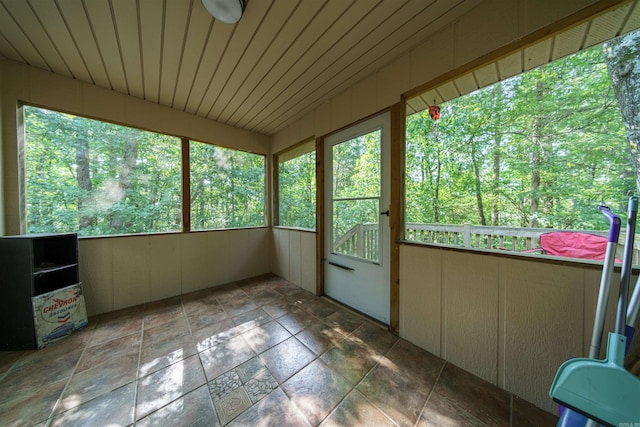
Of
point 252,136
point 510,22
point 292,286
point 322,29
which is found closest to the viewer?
point 510,22

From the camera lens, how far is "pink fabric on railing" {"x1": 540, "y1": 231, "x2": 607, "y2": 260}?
5.77ft

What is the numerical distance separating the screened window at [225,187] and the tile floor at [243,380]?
57.6 inches

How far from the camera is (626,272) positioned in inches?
30.5

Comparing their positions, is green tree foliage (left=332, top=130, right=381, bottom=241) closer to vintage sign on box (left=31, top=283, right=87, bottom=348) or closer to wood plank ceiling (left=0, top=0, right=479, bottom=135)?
wood plank ceiling (left=0, top=0, right=479, bottom=135)

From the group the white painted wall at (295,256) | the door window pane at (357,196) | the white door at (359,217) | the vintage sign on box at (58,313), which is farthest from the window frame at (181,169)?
the door window pane at (357,196)

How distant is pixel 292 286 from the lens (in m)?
2.96

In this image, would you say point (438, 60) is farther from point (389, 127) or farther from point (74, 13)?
point (74, 13)

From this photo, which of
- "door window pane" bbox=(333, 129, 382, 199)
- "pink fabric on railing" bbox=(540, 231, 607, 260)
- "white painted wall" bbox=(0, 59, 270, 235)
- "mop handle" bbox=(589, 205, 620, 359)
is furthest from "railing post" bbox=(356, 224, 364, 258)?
"white painted wall" bbox=(0, 59, 270, 235)

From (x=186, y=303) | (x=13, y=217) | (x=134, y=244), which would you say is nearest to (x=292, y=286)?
(x=186, y=303)

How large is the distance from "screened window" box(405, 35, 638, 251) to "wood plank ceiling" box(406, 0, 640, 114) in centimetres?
123

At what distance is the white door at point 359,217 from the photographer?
1.96 meters

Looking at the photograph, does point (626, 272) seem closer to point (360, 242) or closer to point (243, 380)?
point (360, 242)

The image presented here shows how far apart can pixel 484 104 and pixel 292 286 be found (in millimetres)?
5643

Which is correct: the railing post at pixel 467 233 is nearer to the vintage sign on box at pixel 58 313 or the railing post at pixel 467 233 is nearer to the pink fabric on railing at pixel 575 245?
the pink fabric on railing at pixel 575 245
